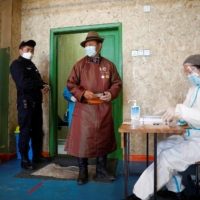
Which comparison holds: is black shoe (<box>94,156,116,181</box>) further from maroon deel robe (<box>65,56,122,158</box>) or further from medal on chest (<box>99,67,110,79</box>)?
medal on chest (<box>99,67,110,79</box>)

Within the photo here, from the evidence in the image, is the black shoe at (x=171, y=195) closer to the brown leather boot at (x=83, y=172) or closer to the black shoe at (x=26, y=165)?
the brown leather boot at (x=83, y=172)

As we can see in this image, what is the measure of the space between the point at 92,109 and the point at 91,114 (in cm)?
6

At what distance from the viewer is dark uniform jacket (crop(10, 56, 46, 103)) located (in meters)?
2.73

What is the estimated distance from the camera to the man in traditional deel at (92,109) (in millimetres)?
2279

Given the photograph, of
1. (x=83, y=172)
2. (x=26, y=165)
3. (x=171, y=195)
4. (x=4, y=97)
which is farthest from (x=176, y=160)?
(x=4, y=97)

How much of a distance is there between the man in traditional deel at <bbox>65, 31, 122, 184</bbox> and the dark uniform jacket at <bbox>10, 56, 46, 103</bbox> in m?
0.74

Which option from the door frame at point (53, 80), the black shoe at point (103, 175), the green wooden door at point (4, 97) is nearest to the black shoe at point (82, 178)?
the black shoe at point (103, 175)

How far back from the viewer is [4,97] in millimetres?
3303

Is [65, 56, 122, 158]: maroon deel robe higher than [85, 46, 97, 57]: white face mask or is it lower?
lower

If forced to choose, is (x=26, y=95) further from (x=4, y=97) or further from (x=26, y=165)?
(x=26, y=165)

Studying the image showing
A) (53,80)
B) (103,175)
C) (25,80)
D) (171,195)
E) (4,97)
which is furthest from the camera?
(53,80)

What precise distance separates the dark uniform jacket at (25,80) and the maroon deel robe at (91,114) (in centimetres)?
73

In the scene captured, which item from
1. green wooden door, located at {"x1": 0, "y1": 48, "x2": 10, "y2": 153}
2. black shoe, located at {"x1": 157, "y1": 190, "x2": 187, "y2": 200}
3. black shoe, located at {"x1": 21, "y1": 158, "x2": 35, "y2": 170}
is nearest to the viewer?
black shoe, located at {"x1": 157, "y1": 190, "x2": 187, "y2": 200}

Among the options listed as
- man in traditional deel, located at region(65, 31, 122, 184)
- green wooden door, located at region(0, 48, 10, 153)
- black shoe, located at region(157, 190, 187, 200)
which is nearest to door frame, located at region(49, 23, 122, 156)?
green wooden door, located at region(0, 48, 10, 153)
